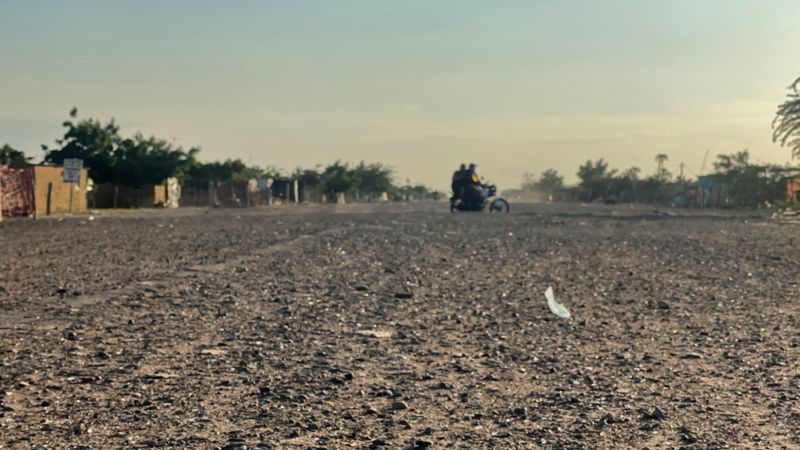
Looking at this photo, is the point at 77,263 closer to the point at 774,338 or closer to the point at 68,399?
the point at 68,399

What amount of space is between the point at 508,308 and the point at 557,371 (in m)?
3.09

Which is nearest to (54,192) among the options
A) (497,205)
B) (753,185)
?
(497,205)

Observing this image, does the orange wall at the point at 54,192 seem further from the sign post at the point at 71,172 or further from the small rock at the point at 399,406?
the small rock at the point at 399,406

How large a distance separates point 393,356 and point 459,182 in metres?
36.8

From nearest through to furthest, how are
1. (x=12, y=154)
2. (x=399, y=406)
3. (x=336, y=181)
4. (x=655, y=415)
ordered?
1. (x=655, y=415)
2. (x=399, y=406)
3. (x=12, y=154)
4. (x=336, y=181)

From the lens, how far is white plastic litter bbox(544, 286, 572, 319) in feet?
27.9

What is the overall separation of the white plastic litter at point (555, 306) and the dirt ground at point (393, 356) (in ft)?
0.40

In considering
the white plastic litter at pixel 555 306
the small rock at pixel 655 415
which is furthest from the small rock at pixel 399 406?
the white plastic litter at pixel 555 306

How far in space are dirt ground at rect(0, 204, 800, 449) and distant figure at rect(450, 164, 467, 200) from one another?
28.8 m

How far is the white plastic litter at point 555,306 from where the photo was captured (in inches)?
335

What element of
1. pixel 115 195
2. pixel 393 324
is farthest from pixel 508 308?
pixel 115 195

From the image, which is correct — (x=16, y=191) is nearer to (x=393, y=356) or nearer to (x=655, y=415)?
(x=393, y=356)

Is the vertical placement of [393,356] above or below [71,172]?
below

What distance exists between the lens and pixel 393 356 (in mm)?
6387
